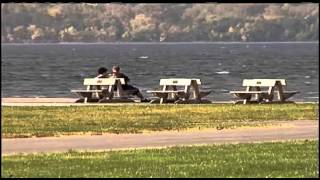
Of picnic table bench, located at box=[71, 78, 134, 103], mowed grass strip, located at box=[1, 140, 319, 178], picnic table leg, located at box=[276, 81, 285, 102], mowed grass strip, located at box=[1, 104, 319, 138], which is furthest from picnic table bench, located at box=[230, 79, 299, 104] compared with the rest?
mowed grass strip, located at box=[1, 140, 319, 178]

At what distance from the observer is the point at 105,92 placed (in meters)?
29.0

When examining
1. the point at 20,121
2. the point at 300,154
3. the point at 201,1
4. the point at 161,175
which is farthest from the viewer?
the point at 20,121

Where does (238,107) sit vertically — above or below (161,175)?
below

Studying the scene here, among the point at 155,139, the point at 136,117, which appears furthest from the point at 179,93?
the point at 155,139

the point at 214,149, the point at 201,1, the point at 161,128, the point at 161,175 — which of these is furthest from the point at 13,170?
the point at 161,128

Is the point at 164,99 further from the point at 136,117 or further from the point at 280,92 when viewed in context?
the point at 136,117

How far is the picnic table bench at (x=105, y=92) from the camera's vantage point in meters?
29.0

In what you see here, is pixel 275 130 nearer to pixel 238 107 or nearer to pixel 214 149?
pixel 214 149

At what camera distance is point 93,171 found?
12656 millimetres

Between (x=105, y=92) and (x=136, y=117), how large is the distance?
6716 mm

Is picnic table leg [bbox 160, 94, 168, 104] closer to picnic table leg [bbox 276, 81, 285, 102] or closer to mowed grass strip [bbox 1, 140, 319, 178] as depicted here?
picnic table leg [bbox 276, 81, 285, 102]

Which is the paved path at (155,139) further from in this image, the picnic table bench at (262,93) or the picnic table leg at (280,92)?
the picnic table leg at (280,92)

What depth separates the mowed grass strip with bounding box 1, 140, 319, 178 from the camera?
12438 millimetres

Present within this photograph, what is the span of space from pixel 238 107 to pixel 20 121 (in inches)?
289
